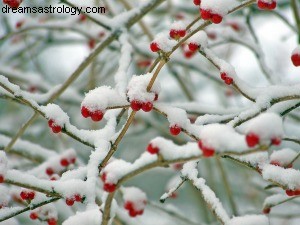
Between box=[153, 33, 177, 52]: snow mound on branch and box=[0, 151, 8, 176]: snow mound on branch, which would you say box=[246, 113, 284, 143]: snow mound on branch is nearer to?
box=[153, 33, 177, 52]: snow mound on branch

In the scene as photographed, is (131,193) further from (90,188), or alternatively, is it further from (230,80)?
(230,80)

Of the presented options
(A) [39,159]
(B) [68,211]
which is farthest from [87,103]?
(B) [68,211]

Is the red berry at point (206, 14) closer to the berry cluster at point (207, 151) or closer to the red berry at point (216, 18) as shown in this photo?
the red berry at point (216, 18)

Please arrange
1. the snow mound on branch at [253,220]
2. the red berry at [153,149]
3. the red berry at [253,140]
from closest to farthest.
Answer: the red berry at [253,140], the red berry at [153,149], the snow mound on branch at [253,220]

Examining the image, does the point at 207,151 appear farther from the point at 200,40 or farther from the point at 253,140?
the point at 200,40

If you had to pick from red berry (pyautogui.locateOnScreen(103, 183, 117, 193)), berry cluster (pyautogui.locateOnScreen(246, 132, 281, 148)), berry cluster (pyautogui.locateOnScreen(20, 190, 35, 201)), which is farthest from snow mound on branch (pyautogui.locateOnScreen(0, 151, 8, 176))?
berry cluster (pyautogui.locateOnScreen(246, 132, 281, 148))

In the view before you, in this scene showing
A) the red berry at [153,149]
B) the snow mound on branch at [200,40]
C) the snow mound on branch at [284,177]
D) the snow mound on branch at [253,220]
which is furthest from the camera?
the snow mound on branch at [200,40]

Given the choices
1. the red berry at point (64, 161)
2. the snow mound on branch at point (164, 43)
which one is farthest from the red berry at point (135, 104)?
the red berry at point (64, 161)

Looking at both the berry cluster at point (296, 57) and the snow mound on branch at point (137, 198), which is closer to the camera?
the snow mound on branch at point (137, 198)
